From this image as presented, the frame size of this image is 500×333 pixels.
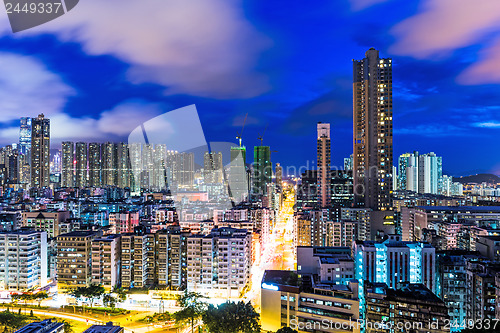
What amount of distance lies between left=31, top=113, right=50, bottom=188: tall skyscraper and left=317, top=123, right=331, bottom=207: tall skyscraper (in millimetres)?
19976

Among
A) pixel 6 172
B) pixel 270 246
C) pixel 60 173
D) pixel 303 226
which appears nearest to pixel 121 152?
pixel 60 173

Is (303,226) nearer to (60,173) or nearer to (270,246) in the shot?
(270,246)

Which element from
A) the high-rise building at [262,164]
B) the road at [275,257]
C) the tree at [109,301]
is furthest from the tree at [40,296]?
the high-rise building at [262,164]

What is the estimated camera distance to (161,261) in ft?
33.8

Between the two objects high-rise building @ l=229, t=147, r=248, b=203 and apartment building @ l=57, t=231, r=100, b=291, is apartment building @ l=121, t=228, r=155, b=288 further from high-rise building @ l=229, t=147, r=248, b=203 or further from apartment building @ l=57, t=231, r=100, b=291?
high-rise building @ l=229, t=147, r=248, b=203

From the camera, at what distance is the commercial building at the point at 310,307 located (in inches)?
267

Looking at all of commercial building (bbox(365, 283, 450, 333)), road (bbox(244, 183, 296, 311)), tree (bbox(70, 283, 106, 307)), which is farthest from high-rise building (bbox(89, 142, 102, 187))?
commercial building (bbox(365, 283, 450, 333))

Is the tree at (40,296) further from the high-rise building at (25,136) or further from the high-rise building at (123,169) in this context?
the high-rise building at (25,136)

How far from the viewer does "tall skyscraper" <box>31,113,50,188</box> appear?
27.0 meters

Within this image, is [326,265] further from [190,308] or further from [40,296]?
[40,296]

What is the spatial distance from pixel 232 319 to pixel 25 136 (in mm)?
27205

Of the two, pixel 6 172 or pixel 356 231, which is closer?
pixel 356 231

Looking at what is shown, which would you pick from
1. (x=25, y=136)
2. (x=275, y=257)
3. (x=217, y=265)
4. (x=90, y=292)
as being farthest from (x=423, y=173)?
(x=25, y=136)

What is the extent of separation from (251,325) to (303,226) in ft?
23.6
